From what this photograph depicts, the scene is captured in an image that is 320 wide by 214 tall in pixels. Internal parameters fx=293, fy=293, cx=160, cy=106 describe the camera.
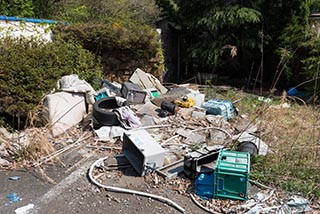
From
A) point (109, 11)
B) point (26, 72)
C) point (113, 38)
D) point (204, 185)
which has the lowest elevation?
point (204, 185)

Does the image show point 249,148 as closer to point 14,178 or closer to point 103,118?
point 103,118

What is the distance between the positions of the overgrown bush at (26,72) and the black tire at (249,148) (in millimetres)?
3516

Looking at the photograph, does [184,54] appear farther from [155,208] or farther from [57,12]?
[155,208]

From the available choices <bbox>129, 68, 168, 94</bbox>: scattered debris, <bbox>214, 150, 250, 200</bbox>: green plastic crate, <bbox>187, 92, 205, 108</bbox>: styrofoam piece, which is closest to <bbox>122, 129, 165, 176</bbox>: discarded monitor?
<bbox>214, 150, 250, 200</bbox>: green plastic crate

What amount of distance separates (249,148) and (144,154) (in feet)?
4.51

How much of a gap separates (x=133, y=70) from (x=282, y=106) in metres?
3.80

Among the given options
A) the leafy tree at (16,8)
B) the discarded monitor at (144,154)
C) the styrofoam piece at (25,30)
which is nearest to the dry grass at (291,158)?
the discarded monitor at (144,154)

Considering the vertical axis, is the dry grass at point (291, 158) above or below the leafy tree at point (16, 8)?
below

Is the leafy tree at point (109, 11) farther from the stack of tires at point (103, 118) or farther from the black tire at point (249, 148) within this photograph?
the black tire at point (249, 148)

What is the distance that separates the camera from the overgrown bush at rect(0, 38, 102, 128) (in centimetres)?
493

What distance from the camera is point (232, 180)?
3.07 meters

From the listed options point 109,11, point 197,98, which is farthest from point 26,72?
point 109,11

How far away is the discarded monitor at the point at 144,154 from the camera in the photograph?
3.61 metres

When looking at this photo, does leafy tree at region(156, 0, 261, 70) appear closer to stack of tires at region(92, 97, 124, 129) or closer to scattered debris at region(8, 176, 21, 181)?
stack of tires at region(92, 97, 124, 129)
